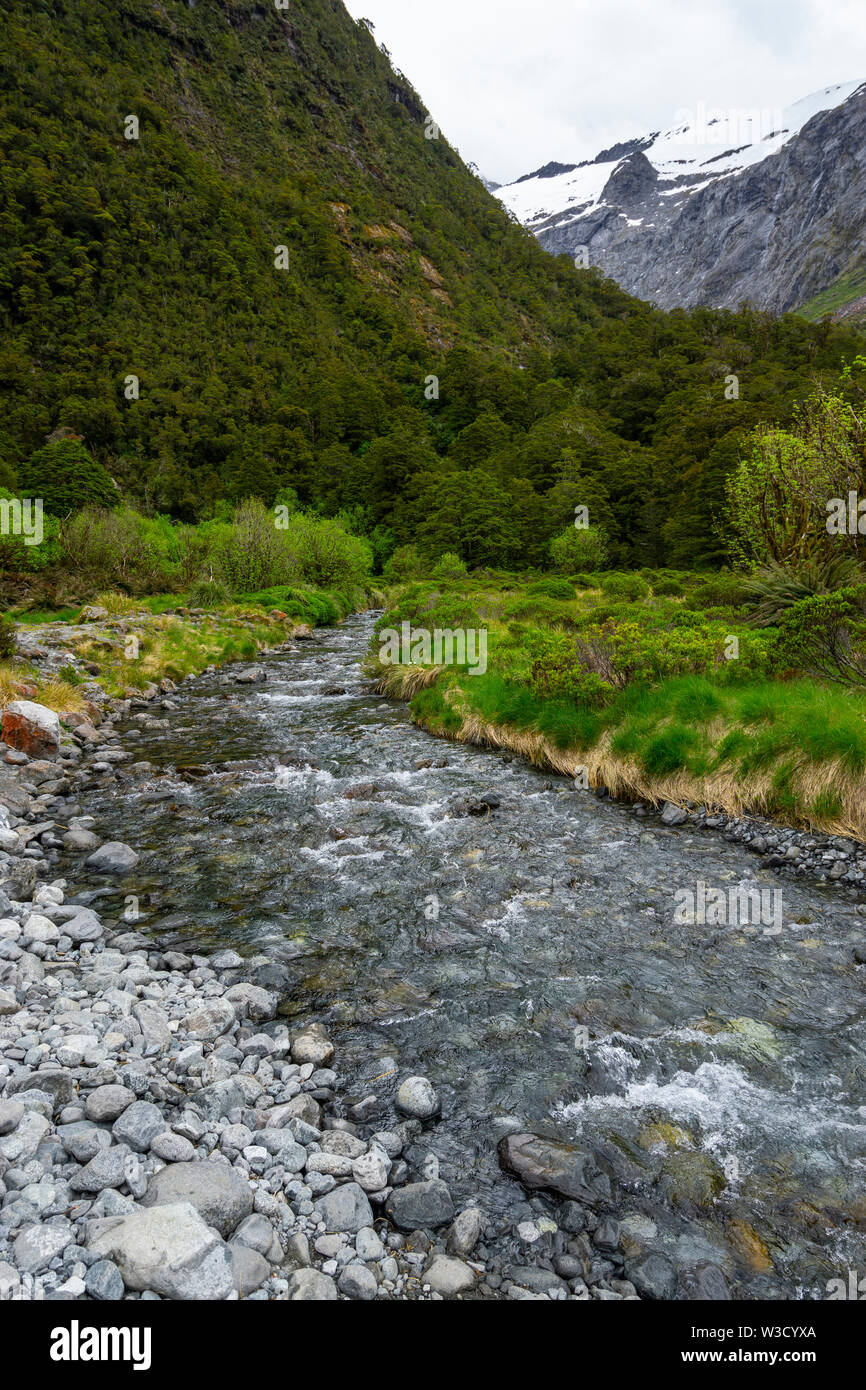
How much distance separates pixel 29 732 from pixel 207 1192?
1259 cm

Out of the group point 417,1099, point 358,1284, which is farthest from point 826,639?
point 358,1284

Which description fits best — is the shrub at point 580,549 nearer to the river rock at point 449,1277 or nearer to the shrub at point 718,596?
the shrub at point 718,596

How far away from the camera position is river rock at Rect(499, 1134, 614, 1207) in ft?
14.2

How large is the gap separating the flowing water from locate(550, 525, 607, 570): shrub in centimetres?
4759

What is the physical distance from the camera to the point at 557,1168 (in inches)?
175

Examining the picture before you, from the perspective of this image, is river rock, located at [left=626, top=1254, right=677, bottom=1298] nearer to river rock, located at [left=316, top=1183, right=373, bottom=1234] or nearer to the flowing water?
the flowing water

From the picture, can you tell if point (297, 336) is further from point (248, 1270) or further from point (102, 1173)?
point (248, 1270)

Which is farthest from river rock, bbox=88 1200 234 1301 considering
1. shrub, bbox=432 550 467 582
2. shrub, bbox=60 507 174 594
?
shrub, bbox=432 550 467 582

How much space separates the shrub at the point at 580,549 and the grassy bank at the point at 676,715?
39925 mm

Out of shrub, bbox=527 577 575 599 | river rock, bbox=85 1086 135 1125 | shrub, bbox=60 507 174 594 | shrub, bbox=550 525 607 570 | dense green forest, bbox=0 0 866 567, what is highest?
dense green forest, bbox=0 0 866 567

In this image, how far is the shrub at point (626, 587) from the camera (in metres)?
35.6

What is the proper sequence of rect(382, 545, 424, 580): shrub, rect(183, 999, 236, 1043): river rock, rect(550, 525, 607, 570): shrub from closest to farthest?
rect(183, 999, 236, 1043): river rock → rect(550, 525, 607, 570): shrub → rect(382, 545, 424, 580): shrub
